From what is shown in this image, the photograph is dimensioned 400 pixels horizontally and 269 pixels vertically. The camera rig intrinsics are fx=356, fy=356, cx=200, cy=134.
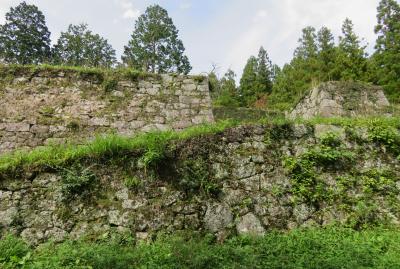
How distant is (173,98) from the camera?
852 cm

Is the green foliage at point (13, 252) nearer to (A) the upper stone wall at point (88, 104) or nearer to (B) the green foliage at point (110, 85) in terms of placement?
(A) the upper stone wall at point (88, 104)

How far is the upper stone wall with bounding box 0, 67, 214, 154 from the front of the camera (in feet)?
24.5

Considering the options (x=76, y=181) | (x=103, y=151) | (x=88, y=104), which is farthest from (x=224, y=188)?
(x=88, y=104)

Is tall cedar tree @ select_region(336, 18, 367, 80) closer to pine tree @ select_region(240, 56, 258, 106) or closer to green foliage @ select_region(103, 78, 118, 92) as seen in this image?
pine tree @ select_region(240, 56, 258, 106)

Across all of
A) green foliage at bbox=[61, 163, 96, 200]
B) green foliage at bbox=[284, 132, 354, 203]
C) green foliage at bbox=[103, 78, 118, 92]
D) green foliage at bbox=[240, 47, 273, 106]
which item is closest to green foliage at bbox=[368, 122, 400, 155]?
green foliage at bbox=[284, 132, 354, 203]

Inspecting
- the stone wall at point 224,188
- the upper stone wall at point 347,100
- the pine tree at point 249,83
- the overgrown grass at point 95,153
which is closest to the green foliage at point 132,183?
the stone wall at point 224,188

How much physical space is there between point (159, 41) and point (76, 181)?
689 inches

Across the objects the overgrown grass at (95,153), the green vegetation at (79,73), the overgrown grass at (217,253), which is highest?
the green vegetation at (79,73)

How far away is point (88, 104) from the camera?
7984 millimetres

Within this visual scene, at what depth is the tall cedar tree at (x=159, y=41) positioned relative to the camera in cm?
2086

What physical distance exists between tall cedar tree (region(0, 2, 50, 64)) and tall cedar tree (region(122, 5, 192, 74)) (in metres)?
5.76

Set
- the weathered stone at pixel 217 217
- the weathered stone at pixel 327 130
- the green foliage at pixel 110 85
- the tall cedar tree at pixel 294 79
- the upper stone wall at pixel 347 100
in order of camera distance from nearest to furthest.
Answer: the weathered stone at pixel 217 217
the weathered stone at pixel 327 130
the green foliage at pixel 110 85
the upper stone wall at pixel 347 100
the tall cedar tree at pixel 294 79

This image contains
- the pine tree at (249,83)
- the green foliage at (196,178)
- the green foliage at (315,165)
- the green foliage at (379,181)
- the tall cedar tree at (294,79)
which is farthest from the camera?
the pine tree at (249,83)

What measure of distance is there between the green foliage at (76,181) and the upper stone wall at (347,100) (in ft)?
18.7
